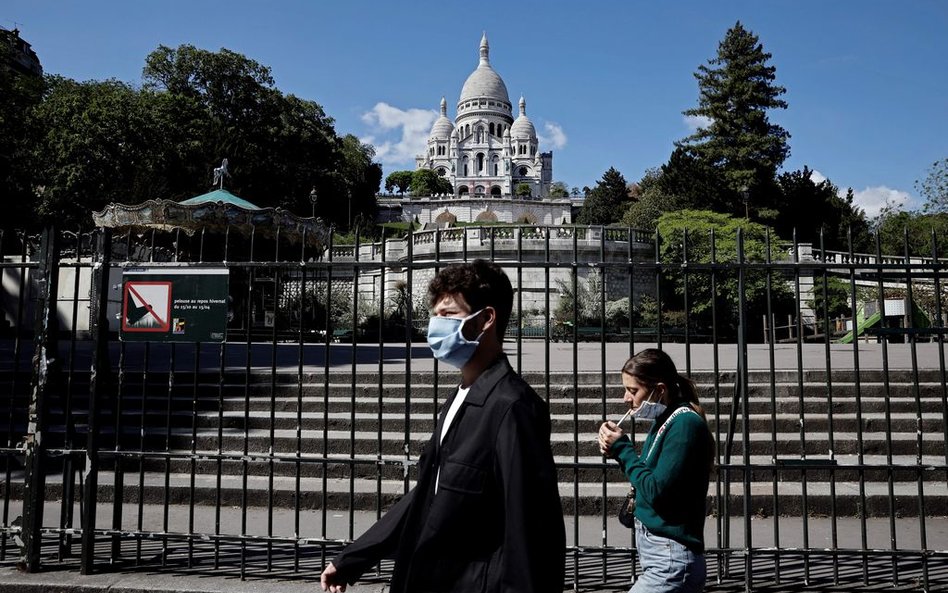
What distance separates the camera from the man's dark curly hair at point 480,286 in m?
2.08

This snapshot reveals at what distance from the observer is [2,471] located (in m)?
6.79

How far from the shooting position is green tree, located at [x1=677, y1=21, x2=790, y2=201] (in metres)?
45.1

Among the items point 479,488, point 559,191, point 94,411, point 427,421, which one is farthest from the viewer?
point 559,191

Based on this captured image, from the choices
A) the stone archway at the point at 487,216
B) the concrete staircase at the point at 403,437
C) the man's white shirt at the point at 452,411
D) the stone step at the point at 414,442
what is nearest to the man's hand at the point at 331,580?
the man's white shirt at the point at 452,411

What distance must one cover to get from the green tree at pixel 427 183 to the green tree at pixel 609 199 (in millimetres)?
36472

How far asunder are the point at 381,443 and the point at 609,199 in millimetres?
64342

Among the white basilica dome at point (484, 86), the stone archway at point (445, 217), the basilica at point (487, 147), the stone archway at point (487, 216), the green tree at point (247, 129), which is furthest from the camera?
the white basilica dome at point (484, 86)

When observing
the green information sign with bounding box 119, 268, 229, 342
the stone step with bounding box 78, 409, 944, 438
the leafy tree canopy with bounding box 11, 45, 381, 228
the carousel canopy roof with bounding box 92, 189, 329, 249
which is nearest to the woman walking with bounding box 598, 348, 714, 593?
the green information sign with bounding box 119, 268, 229, 342

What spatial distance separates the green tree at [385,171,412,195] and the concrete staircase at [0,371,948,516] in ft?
329

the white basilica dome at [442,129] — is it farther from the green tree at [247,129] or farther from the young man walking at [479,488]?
the young man walking at [479,488]

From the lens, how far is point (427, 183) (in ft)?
334

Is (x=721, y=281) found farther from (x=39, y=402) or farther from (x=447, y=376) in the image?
(x=39, y=402)

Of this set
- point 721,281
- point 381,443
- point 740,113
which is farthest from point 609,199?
point 381,443

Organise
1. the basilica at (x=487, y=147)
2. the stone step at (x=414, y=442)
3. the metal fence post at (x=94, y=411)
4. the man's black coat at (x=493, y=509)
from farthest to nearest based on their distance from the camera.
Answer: the basilica at (x=487, y=147) < the stone step at (x=414, y=442) < the metal fence post at (x=94, y=411) < the man's black coat at (x=493, y=509)
